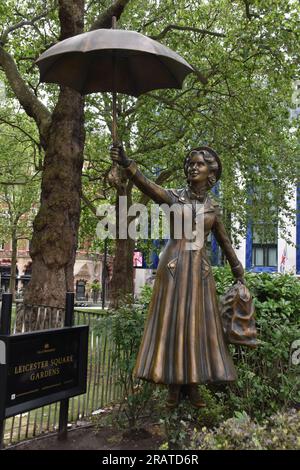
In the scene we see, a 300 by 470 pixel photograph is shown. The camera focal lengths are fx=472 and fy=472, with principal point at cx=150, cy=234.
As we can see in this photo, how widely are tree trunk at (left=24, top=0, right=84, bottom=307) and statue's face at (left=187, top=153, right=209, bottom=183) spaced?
5.39 metres

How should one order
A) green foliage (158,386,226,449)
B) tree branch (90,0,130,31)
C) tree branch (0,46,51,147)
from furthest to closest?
tree branch (90,0,130,31) < tree branch (0,46,51,147) < green foliage (158,386,226,449)

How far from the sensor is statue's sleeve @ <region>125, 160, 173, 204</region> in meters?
4.19

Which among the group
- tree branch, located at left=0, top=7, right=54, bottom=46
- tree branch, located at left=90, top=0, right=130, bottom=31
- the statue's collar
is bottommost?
the statue's collar

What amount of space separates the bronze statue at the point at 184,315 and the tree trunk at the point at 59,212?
17.4 ft

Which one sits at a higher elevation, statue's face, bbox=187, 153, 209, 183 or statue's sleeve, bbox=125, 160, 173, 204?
statue's face, bbox=187, 153, 209, 183

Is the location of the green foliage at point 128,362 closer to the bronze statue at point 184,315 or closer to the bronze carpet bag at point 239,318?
the bronze statue at point 184,315

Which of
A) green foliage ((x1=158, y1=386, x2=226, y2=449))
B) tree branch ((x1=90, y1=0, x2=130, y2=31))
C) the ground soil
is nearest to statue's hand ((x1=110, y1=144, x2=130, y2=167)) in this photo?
green foliage ((x1=158, y1=386, x2=226, y2=449))

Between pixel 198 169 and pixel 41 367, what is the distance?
2.60 m

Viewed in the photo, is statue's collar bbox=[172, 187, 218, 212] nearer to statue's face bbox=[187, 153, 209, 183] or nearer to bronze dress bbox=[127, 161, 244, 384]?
bronze dress bbox=[127, 161, 244, 384]

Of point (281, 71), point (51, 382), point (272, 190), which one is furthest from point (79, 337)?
point (272, 190)

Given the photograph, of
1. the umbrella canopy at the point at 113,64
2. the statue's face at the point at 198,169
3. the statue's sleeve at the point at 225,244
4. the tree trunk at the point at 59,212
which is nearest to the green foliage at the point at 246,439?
the statue's sleeve at the point at 225,244

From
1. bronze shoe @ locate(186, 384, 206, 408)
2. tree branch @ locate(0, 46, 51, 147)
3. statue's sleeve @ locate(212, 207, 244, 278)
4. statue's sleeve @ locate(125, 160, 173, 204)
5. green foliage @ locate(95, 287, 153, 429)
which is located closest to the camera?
statue's sleeve @ locate(125, 160, 173, 204)

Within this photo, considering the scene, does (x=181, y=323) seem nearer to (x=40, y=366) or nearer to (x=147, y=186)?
(x=147, y=186)

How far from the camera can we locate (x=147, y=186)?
442 centimetres
